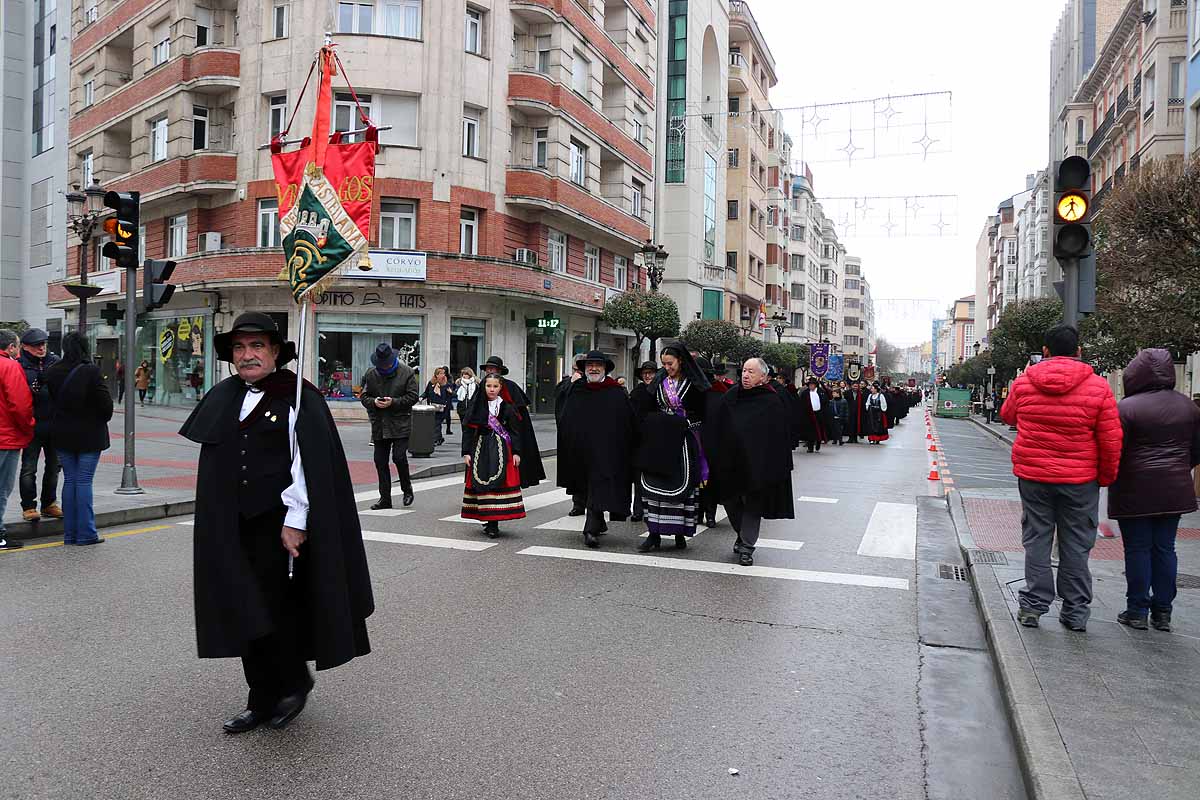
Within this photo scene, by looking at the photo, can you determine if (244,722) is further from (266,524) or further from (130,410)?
(130,410)

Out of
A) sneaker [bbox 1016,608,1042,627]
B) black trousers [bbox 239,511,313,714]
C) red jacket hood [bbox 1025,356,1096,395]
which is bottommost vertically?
sneaker [bbox 1016,608,1042,627]

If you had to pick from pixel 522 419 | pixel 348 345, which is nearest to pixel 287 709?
pixel 522 419

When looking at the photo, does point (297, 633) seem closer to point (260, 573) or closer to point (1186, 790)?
point (260, 573)

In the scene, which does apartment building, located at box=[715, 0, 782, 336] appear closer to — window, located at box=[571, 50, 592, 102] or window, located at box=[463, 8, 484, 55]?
window, located at box=[571, 50, 592, 102]

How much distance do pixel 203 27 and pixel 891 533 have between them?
28.0 metres

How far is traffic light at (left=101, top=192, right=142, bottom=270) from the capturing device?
11.1 meters

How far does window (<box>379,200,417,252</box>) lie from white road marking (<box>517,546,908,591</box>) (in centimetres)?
1995

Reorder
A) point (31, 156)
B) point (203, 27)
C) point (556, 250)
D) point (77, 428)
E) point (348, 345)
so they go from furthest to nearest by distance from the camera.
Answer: point (31, 156) < point (556, 250) < point (203, 27) < point (348, 345) < point (77, 428)

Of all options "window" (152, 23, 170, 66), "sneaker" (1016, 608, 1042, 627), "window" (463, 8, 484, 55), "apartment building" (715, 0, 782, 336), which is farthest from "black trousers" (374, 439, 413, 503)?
"apartment building" (715, 0, 782, 336)

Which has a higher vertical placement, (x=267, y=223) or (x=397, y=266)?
(x=267, y=223)

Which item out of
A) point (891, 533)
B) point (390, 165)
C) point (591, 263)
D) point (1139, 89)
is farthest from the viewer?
point (1139, 89)

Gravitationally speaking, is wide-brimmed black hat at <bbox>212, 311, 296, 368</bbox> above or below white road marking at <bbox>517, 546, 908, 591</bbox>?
above

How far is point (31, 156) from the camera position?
45438 millimetres

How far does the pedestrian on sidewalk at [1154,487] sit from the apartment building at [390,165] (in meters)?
22.1
